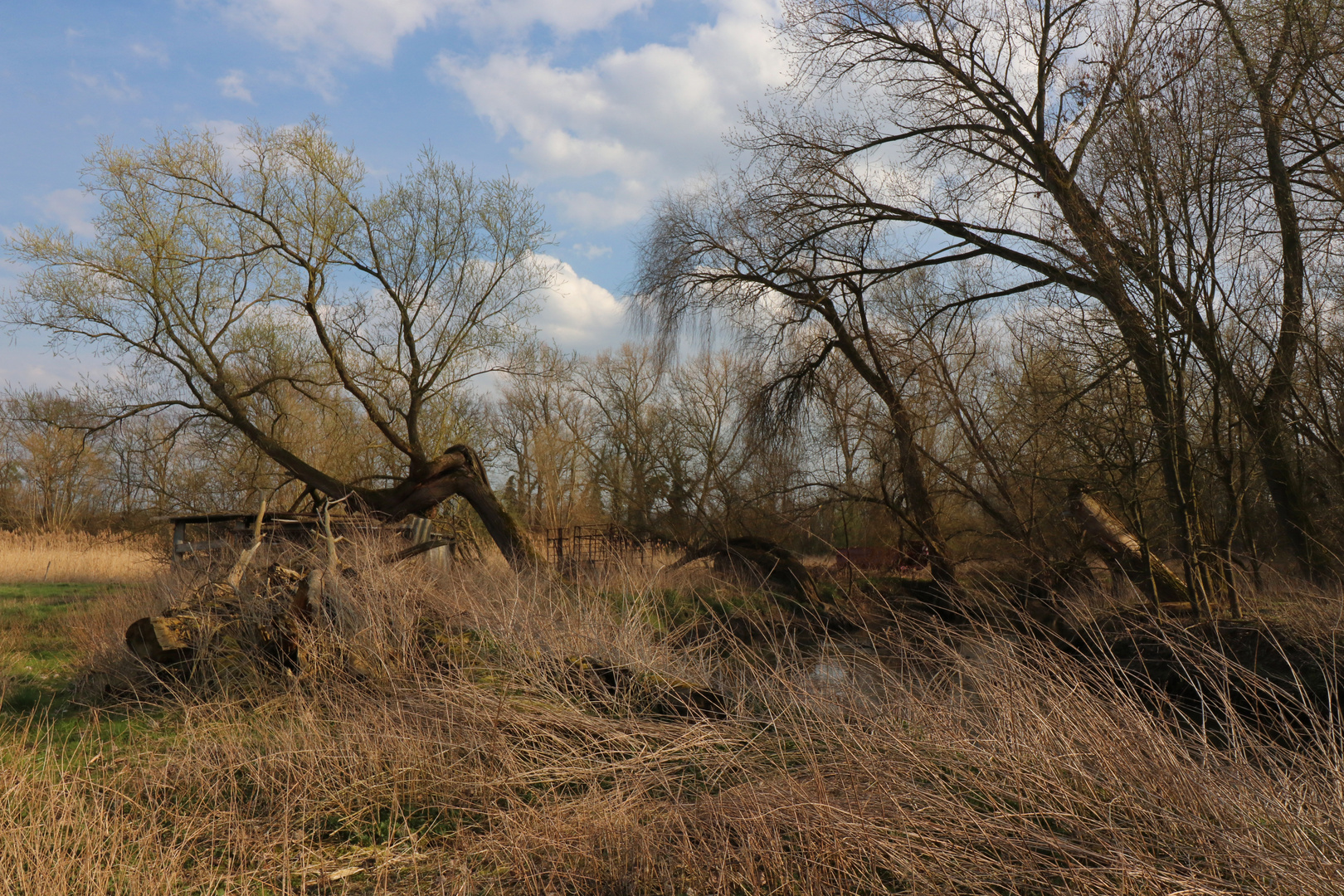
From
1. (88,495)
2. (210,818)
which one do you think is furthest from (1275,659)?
(88,495)

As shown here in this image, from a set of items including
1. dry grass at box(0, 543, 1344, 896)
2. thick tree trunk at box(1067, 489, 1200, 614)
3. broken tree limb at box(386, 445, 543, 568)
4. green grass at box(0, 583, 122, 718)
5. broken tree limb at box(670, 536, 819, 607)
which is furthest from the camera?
broken tree limb at box(386, 445, 543, 568)

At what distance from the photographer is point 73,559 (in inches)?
912

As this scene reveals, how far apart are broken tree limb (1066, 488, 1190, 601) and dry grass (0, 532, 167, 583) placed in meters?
18.6

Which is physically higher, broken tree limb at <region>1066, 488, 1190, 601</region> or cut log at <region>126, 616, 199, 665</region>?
broken tree limb at <region>1066, 488, 1190, 601</region>

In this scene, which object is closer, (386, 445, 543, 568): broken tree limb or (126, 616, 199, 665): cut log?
(126, 616, 199, 665): cut log

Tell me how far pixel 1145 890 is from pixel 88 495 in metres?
40.7

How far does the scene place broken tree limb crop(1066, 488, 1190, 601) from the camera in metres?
9.93

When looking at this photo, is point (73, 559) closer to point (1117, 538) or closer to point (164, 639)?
point (164, 639)

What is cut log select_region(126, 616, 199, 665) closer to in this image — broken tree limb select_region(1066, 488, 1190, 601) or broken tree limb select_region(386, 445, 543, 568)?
broken tree limb select_region(386, 445, 543, 568)

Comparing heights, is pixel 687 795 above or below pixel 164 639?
below

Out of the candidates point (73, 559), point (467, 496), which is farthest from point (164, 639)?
point (73, 559)

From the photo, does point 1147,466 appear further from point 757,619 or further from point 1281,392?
point 757,619

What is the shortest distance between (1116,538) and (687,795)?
755cm

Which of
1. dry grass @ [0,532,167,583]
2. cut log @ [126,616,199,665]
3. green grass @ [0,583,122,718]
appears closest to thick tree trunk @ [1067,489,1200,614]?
cut log @ [126,616,199,665]
